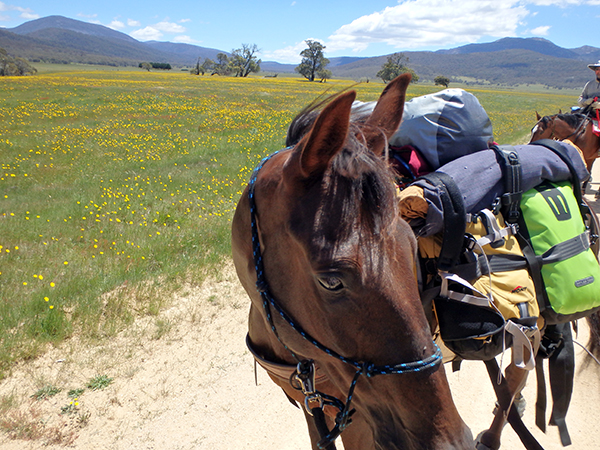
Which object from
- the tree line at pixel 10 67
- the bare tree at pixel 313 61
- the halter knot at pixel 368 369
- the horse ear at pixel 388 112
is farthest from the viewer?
the bare tree at pixel 313 61

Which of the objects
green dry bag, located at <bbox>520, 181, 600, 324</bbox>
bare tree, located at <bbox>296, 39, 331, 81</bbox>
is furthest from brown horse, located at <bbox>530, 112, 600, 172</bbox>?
bare tree, located at <bbox>296, 39, 331, 81</bbox>

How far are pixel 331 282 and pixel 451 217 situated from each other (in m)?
0.77

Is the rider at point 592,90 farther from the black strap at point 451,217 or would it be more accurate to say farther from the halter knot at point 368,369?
the halter knot at point 368,369

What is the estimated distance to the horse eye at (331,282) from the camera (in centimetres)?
129

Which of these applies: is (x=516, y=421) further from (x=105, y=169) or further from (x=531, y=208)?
(x=105, y=169)

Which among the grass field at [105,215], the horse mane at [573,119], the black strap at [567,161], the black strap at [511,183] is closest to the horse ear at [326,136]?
the black strap at [511,183]

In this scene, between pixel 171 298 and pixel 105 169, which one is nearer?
pixel 171 298

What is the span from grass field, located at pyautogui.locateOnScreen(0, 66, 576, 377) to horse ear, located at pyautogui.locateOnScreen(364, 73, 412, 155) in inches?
31.9

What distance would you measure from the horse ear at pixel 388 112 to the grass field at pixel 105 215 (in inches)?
31.9

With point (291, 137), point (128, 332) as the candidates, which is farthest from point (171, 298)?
point (291, 137)

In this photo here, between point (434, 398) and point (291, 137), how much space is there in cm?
125

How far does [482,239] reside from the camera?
185 cm

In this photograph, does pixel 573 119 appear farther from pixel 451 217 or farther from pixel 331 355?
pixel 331 355

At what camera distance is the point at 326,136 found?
1.29 m
